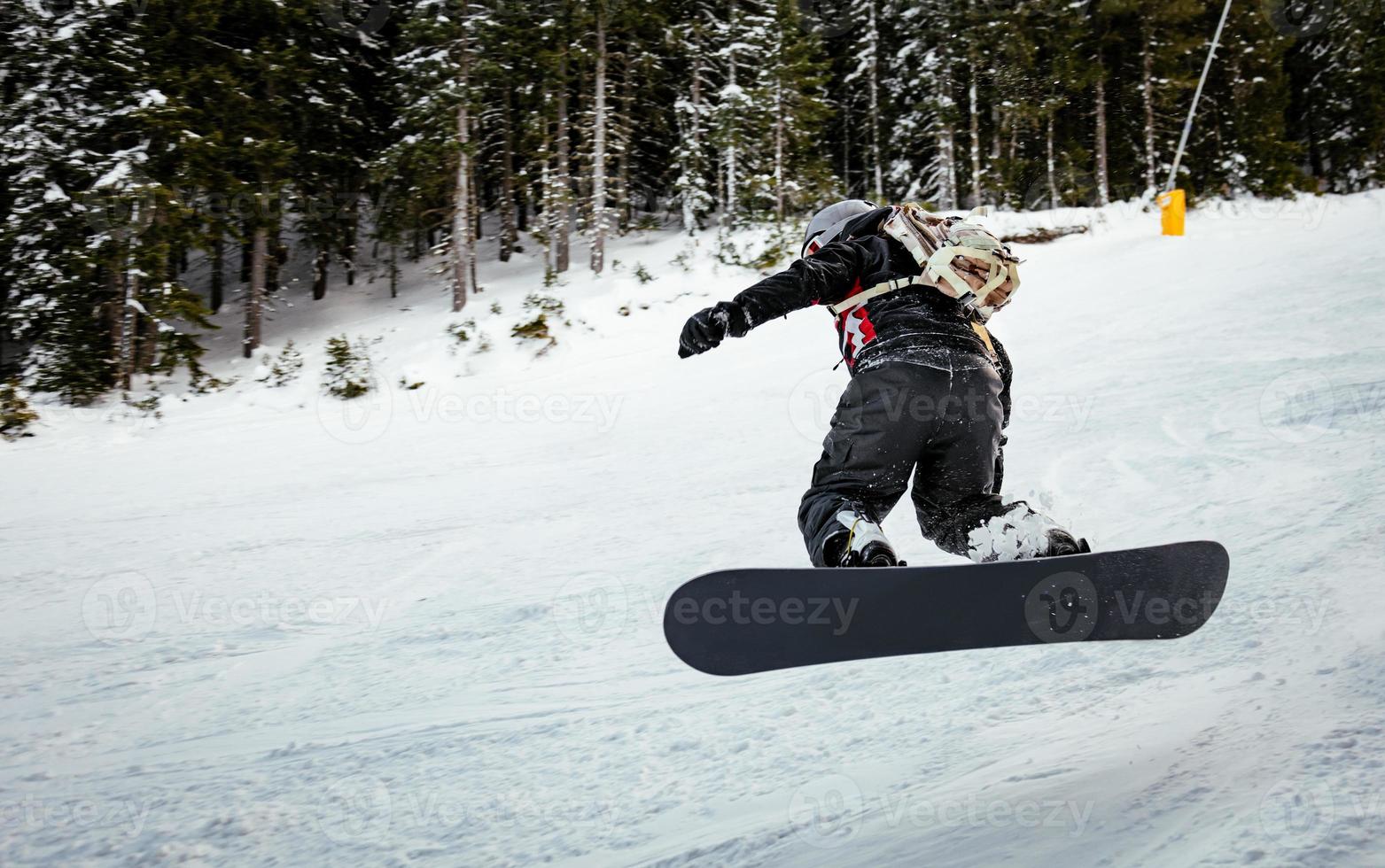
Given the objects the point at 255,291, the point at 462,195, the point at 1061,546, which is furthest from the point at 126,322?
the point at 1061,546

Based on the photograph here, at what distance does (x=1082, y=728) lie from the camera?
87.4 inches

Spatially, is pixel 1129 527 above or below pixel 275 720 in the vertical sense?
above

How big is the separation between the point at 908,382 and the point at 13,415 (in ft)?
34.9

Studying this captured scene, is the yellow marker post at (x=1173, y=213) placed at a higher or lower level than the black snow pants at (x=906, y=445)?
higher

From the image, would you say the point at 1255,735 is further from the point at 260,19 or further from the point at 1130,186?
the point at 1130,186

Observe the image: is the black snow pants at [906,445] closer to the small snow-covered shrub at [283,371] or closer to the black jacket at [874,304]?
the black jacket at [874,304]

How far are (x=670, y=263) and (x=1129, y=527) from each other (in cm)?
1288

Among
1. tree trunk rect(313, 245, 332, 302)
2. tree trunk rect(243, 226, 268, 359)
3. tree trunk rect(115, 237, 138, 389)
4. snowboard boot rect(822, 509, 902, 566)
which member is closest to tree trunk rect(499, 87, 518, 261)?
tree trunk rect(313, 245, 332, 302)

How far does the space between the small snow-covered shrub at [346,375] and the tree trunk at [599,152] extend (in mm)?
7384

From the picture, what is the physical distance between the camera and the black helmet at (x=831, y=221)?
8.88 feet

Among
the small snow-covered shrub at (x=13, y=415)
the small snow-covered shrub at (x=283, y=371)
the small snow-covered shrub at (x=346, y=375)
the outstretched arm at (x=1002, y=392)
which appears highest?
the small snow-covered shrub at (x=283, y=371)

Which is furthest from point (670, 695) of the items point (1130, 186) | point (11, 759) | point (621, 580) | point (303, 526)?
point (1130, 186)

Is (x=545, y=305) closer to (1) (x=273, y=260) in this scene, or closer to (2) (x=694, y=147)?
(2) (x=694, y=147)

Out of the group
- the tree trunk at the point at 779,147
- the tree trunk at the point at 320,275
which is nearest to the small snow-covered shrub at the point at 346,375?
the tree trunk at the point at 779,147
